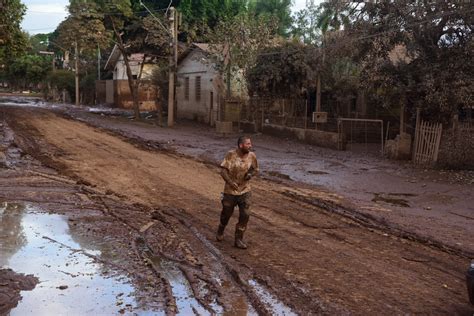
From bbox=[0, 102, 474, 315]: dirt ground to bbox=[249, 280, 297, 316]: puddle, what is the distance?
11 millimetres

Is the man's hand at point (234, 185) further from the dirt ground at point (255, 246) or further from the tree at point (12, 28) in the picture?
the tree at point (12, 28)

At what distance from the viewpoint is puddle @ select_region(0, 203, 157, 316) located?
5.46 meters

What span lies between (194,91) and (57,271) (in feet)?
103

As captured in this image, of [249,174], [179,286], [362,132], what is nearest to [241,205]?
[249,174]

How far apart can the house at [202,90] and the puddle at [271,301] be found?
75.2 feet

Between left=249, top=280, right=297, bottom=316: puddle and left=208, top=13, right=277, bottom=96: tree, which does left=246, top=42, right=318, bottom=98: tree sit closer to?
left=208, top=13, right=277, bottom=96: tree

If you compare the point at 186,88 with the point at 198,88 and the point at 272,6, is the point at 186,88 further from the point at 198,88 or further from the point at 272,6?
the point at 272,6

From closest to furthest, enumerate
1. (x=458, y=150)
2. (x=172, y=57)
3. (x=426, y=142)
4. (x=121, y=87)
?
(x=458, y=150) → (x=426, y=142) → (x=172, y=57) → (x=121, y=87)

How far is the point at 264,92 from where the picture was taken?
27000mm

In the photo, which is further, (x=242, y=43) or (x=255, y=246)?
(x=242, y=43)

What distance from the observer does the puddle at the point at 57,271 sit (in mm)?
5461

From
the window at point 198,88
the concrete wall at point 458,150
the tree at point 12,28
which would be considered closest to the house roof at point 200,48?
the window at point 198,88

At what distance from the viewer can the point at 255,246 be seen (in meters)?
7.65

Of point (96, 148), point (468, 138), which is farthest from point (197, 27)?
point (468, 138)
